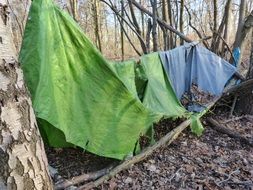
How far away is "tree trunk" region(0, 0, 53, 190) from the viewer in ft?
4.41

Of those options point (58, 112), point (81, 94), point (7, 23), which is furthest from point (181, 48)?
point (7, 23)

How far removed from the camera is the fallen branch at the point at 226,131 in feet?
15.3

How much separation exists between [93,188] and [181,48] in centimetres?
317

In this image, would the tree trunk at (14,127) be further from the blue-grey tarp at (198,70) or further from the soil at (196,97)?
the soil at (196,97)

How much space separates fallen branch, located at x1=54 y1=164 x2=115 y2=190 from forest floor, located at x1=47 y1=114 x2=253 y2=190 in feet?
0.39

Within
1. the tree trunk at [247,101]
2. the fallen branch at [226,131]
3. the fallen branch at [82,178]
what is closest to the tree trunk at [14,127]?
the fallen branch at [82,178]

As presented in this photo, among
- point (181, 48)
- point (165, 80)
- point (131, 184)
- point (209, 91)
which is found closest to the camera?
point (131, 184)

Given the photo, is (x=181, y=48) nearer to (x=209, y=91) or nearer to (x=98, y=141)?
(x=209, y=91)

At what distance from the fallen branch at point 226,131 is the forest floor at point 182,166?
0.33 ft

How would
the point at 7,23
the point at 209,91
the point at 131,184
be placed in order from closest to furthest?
the point at 7,23
the point at 131,184
the point at 209,91

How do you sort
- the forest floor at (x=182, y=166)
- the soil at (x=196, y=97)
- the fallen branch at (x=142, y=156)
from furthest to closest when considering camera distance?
A: the soil at (x=196, y=97)
the forest floor at (x=182, y=166)
the fallen branch at (x=142, y=156)

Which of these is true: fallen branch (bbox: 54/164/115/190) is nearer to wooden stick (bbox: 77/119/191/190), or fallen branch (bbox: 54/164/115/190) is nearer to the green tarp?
wooden stick (bbox: 77/119/191/190)

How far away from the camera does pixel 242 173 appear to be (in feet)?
12.4

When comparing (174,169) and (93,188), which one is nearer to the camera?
(93,188)
